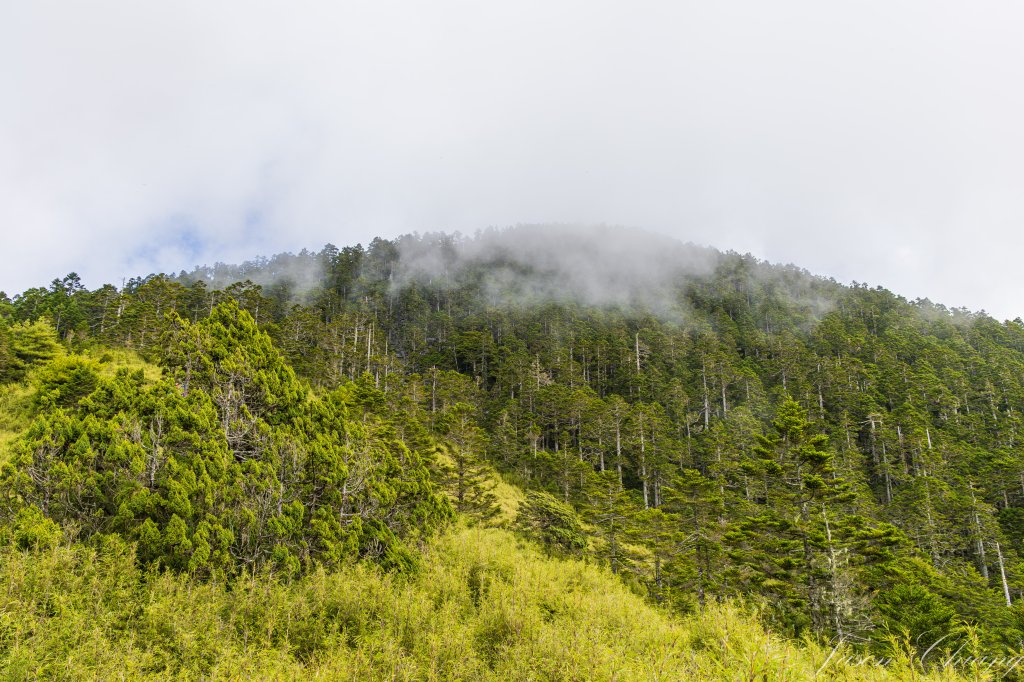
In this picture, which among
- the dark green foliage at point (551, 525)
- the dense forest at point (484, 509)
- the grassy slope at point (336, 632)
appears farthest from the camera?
the dark green foliage at point (551, 525)

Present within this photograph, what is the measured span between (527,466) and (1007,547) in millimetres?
40681

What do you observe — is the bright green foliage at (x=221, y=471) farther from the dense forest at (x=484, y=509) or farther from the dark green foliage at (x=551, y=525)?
the dark green foliage at (x=551, y=525)

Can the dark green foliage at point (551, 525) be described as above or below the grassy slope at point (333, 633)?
below

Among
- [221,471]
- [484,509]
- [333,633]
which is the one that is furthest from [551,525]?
[333,633]

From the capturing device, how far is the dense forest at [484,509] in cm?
947

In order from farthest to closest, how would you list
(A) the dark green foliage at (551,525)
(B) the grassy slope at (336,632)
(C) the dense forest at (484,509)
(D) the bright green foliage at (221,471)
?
1. (A) the dark green foliage at (551,525)
2. (D) the bright green foliage at (221,471)
3. (C) the dense forest at (484,509)
4. (B) the grassy slope at (336,632)

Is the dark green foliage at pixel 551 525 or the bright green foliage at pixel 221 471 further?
the dark green foliage at pixel 551 525

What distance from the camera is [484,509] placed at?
29.6 m

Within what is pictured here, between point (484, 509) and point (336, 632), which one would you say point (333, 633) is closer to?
point (336, 632)

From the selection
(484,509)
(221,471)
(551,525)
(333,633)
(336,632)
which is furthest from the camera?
(484,509)

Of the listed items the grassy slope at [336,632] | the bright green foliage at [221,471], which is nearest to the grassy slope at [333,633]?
the grassy slope at [336,632]

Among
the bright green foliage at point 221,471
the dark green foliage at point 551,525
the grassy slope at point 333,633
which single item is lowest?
the dark green foliage at point 551,525

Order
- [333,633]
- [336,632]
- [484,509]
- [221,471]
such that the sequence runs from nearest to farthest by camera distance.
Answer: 1. [333,633]
2. [336,632]
3. [221,471]
4. [484,509]

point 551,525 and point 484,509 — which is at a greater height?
point 484,509
